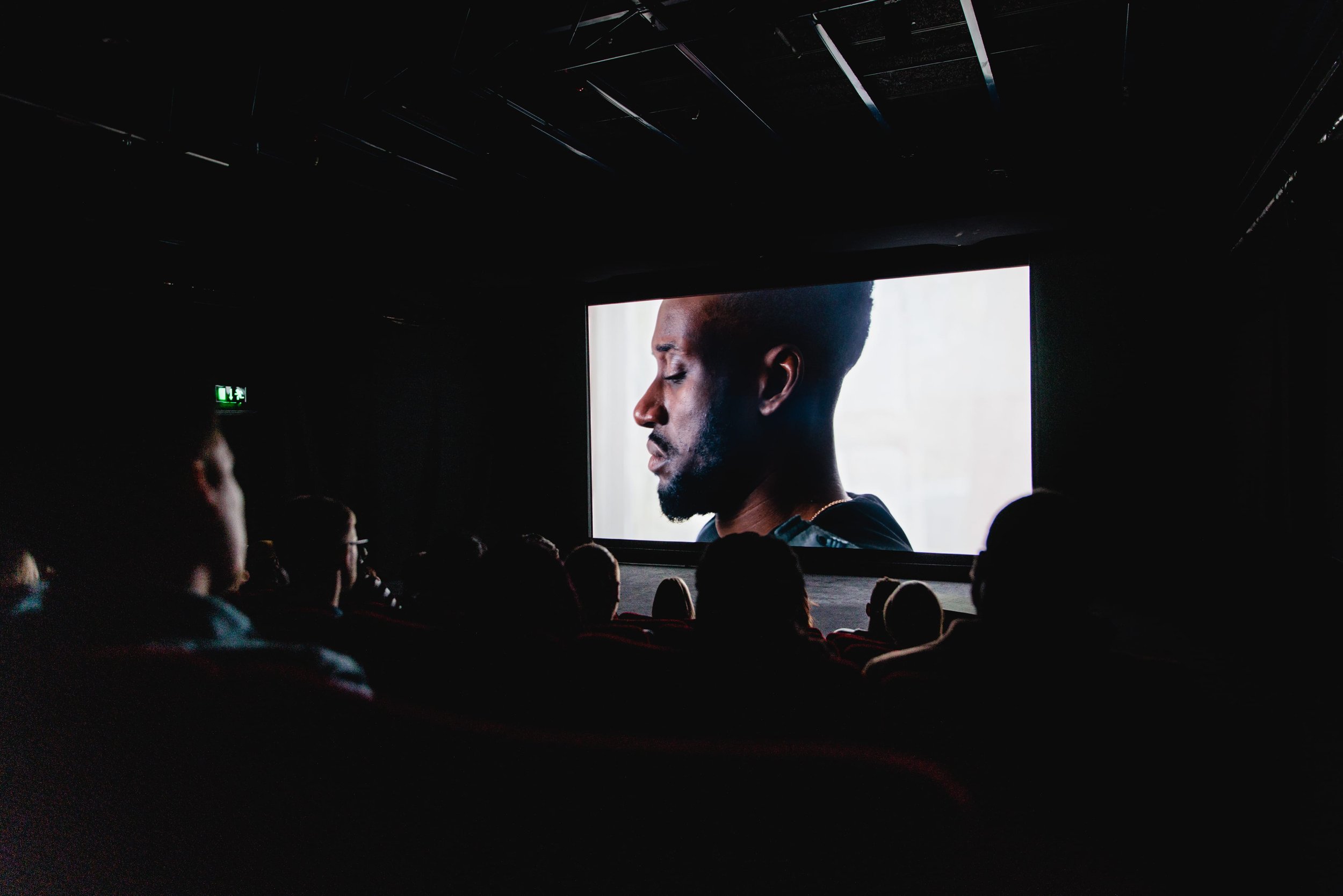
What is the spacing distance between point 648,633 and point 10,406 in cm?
468

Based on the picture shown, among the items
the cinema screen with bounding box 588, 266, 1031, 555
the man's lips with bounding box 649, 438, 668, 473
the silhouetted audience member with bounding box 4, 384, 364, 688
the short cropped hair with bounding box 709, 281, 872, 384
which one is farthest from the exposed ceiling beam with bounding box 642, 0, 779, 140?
the man's lips with bounding box 649, 438, 668, 473

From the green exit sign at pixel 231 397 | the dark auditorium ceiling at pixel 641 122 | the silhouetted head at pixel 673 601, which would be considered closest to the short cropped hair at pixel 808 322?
the dark auditorium ceiling at pixel 641 122

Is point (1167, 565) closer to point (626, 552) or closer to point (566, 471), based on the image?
point (626, 552)

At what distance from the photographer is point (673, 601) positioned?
8.97ft

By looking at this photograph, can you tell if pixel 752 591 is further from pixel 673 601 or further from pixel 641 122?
pixel 641 122

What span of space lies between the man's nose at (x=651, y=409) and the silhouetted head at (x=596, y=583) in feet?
13.1

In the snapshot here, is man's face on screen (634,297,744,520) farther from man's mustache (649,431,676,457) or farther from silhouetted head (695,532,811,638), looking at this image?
silhouetted head (695,532,811,638)

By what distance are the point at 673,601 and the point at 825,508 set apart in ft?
11.5

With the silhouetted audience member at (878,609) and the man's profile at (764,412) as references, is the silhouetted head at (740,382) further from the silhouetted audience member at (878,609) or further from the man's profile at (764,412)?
the silhouetted audience member at (878,609)

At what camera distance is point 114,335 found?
16.0ft

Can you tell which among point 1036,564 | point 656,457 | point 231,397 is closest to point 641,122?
point 656,457

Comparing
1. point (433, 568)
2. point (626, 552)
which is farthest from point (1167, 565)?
point (433, 568)

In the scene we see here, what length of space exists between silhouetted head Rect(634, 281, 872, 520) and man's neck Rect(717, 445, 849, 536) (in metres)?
0.10

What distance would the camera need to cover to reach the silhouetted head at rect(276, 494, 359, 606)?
2.16 m
